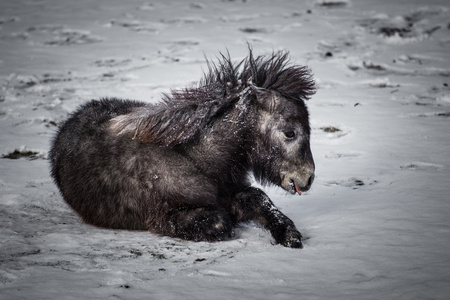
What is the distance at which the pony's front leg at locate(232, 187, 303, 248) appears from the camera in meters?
3.90

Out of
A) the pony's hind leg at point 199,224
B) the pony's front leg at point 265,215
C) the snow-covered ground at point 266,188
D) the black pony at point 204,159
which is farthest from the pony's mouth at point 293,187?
the pony's hind leg at point 199,224

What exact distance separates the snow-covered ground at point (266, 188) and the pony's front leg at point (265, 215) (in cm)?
11

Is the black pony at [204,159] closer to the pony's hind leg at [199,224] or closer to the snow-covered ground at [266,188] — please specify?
the pony's hind leg at [199,224]

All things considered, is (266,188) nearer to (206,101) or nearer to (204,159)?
(204,159)

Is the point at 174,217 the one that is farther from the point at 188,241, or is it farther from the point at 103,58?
the point at 103,58

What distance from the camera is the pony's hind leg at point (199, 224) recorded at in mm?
4035

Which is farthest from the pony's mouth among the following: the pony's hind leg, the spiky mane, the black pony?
the spiky mane

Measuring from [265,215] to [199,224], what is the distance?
2.00 feet

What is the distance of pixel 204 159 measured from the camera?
432cm

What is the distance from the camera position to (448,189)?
4.76 meters

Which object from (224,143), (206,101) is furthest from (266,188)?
(206,101)

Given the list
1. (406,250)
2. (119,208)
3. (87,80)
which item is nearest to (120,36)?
(87,80)

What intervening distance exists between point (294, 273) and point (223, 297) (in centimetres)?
58

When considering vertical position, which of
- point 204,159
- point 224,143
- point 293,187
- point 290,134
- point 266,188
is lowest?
point 266,188
